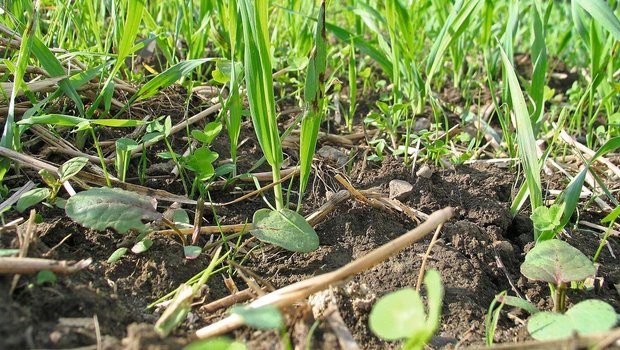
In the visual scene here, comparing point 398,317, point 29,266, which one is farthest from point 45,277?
point 398,317

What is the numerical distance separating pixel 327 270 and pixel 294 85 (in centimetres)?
91

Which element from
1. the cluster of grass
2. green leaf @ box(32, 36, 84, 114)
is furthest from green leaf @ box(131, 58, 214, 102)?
green leaf @ box(32, 36, 84, 114)

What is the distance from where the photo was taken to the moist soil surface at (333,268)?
3.49 feet

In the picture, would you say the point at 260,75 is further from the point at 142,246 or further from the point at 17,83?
the point at 17,83

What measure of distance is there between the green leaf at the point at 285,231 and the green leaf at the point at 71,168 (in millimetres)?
401

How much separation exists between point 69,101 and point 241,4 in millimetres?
681

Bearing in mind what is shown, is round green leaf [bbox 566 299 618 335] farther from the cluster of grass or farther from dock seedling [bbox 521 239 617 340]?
the cluster of grass

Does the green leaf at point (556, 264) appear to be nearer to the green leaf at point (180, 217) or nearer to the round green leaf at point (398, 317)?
the round green leaf at point (398, 317)

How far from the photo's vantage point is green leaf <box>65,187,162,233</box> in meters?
1.29

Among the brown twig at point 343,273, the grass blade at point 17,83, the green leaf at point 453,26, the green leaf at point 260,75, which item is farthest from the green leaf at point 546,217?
the grass blade at point 17,83

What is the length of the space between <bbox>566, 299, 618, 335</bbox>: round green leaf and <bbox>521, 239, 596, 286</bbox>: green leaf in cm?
15

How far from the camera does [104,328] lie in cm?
109

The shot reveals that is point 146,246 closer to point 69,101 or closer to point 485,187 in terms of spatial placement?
point 69,101

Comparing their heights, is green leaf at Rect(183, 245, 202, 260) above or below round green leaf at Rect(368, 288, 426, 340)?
below
